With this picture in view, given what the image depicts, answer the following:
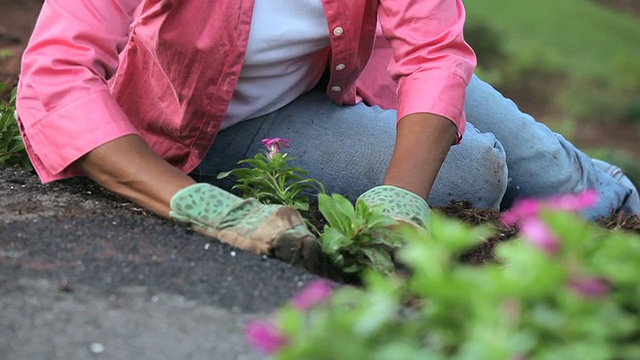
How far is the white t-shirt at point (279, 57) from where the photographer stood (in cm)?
277

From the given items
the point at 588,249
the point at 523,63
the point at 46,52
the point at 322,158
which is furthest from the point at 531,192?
the point at 523,63

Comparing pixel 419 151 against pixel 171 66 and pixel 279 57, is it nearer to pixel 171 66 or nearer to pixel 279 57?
pixel 279 57

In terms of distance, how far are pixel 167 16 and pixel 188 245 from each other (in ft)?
2.20

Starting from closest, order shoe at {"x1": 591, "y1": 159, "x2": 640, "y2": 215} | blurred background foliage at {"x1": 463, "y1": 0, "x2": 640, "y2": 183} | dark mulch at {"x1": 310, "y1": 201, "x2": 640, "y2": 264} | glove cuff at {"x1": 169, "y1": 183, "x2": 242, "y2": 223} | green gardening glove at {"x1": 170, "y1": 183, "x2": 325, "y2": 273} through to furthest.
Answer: green gardening glove at {"x1": 170, "y1": 183, "x2": 325, "y2": 273} < glove cuff at {"x1": 169, "y1": 183, "x2": 242, "y2": 223} < dark mulch at {"x1": 310, "y1": 201, "x2": 640, "y2": 264} < shoe at {"x1": 591, "y1": 159, "x2": 640, "y2": 215} < blurred background foliage at {"x1": 463, "y1": 0, "x2": 640, "y2": 183}

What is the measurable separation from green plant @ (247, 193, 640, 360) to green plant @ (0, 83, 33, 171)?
6.00 ft

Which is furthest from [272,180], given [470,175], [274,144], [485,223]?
[470,175]

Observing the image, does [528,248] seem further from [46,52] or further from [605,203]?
[605,203]

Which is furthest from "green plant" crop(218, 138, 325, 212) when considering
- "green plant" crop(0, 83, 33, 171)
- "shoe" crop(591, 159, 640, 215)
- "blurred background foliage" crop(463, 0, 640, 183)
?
"blurred background foliage" crop(463, 0, 640, 183)

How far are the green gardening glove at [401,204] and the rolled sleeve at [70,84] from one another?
567 millimetres

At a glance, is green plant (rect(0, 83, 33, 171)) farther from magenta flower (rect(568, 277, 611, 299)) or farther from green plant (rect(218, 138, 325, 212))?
magenta flower (rect(568, 277, 611, 299))

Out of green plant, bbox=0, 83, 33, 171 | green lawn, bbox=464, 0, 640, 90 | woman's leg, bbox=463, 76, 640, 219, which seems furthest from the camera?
green lawn, bbox=464, 0, 640, 90

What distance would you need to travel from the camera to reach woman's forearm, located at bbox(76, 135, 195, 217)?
2.39 metres

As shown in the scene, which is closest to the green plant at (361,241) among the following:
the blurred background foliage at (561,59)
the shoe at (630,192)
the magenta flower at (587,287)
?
the magenta flower at (587,287)

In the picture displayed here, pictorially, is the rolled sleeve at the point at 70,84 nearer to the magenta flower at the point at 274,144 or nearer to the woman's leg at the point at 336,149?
the magenta flower at the point at 274,144
